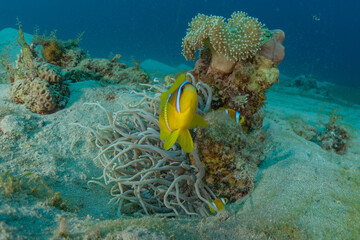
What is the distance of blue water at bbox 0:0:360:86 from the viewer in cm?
6088

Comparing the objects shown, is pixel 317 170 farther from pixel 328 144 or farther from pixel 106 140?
pixel 106 140

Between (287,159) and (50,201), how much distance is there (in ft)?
8.62

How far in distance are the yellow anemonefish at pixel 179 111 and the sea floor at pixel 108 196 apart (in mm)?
638

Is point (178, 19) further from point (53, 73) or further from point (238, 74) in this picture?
→ point (238, 74)

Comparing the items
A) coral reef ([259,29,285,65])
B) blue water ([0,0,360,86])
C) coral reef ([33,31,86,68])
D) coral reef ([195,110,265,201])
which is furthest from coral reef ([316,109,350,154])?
blue water ([0,0,360,86])

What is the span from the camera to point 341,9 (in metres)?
81.6

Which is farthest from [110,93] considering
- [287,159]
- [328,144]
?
[328,144]

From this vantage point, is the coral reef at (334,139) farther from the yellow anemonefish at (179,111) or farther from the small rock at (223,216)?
the yellow anemonefish at (179,111)

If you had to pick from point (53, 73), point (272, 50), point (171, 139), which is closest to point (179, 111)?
point (171, 139)

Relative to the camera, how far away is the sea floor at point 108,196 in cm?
145

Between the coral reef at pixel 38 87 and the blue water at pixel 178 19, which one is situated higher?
the blue water at pixel 178 19

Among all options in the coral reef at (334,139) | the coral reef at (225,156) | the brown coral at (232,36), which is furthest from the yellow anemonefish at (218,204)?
the coral reef at (334,139)

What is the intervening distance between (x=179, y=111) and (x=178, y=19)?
284 ft

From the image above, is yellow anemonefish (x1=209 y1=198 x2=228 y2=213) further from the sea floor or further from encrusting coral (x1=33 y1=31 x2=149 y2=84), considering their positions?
encrusting coral (x1=33 y1=31 x2=149 y2=84)
